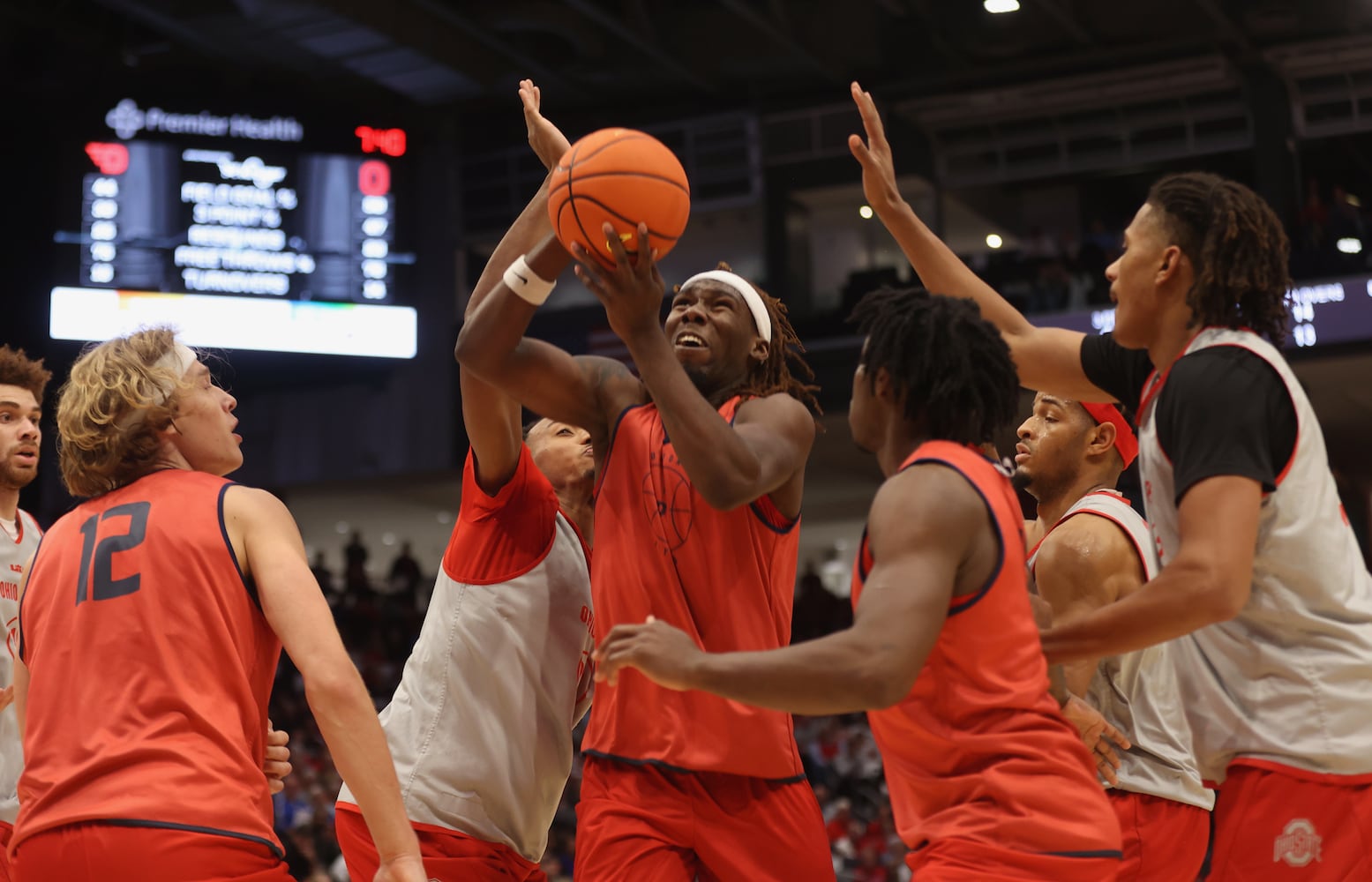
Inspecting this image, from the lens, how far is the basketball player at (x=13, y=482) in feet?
15.6

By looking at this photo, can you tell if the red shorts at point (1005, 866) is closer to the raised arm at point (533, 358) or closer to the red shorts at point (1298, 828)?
the red shorts at point (1298, 828)

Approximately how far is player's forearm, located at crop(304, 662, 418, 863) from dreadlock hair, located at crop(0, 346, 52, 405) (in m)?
2.71

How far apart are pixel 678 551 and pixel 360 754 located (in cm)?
89

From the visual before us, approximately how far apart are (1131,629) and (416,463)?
1611cm

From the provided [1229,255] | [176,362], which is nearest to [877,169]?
[1229,255]

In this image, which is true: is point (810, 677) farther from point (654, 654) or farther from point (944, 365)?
point (944, 365)

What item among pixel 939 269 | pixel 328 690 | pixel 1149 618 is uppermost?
pixel 939 269

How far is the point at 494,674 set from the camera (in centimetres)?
387

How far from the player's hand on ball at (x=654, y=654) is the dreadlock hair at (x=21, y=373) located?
10.7 feet

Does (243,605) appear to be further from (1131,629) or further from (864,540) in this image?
(1131,629)

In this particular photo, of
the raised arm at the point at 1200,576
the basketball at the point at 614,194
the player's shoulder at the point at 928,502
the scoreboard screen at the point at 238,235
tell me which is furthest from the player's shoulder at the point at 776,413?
the scoreboard screen at the point at 238,235

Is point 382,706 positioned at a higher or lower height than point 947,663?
lower

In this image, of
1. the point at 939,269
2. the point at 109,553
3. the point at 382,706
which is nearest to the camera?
the point at 109,553

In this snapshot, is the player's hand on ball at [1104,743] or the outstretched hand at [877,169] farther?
the outstretched hand at [877,169]
